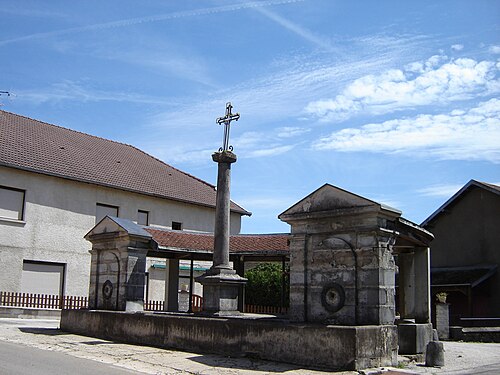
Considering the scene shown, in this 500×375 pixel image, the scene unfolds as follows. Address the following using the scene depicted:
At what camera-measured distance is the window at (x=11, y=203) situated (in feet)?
74.3

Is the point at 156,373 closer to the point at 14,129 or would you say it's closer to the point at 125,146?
the point at 14,129

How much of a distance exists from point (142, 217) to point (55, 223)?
4833mm

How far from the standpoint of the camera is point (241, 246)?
20703 mm

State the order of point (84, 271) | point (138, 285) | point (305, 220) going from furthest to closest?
1. point (84, 271)
2. point (138, 285)
3. point (305, 220)

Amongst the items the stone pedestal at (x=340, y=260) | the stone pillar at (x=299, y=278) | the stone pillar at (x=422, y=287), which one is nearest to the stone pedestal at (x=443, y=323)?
the stone pillar at (x=422, y=287)

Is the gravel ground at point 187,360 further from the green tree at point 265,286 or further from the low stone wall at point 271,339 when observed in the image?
the green tree at point 265,286

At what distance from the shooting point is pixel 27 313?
70.4 feet

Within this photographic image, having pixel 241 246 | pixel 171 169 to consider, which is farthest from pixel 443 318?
pixel 171 169

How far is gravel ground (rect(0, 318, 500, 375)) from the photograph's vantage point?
8.85 meters

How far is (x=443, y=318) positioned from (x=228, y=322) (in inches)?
418

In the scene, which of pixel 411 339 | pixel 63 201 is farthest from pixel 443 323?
pixel 63 201

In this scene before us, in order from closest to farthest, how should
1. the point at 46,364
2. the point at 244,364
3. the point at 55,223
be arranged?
1. the point at 46,364
2. the point at 244,364
3. the point at 55,223

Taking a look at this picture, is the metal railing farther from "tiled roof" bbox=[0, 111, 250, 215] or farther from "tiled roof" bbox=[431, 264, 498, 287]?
"tiled roof" bbox=[431, 264, 498, 287]

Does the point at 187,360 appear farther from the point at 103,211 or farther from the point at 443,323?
the point at 103,211
